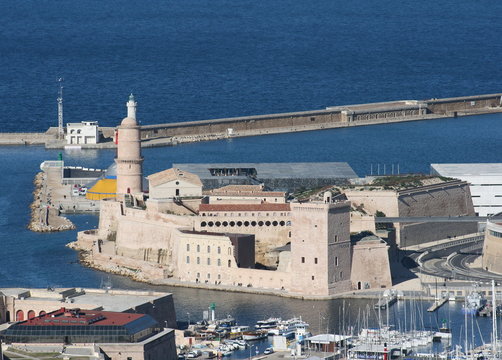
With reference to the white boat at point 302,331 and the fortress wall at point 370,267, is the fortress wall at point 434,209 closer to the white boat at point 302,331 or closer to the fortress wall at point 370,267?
the fortress wall at point 370,267

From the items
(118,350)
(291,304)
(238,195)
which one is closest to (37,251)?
(238,195)

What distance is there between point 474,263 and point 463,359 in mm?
26072

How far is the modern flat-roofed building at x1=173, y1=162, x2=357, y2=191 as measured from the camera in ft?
381

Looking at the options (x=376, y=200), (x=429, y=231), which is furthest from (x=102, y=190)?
(x=429, y=231)

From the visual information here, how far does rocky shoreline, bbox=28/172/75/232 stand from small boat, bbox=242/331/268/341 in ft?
94.9

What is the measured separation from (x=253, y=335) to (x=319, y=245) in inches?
424

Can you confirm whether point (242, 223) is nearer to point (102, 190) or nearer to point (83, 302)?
point (102, 190)

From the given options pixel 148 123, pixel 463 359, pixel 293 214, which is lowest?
pixel 463 359

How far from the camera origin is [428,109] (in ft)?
584

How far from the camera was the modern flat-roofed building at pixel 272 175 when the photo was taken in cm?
11619

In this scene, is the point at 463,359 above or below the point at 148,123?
below

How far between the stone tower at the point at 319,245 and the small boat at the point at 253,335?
952 centimetres

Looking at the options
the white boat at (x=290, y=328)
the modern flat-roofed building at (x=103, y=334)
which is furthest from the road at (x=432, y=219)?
the modern flat-roofed building at (x=103, y=334)

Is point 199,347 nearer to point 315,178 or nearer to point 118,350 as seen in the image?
point 118,350
